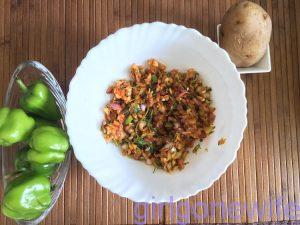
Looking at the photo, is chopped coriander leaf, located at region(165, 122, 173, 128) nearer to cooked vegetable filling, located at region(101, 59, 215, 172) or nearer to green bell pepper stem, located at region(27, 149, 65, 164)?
cooked vegetable filling, located at region(101, 59, 215, 172)

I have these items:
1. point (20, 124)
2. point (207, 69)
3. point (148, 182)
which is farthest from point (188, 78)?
point (20, 124)

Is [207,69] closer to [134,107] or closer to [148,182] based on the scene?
[134,107]

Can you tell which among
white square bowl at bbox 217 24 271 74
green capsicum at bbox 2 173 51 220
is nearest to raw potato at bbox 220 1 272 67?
white square bowl at bbox 217 24 271 74

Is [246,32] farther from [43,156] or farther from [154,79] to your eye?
[43,156]

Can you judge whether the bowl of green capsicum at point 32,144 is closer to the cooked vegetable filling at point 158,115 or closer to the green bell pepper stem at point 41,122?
the green bell pepper stem at point 41,122

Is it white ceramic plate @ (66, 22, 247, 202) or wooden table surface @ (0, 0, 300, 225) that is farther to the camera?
wooden table surface @ (0, 0, 300, 225)
